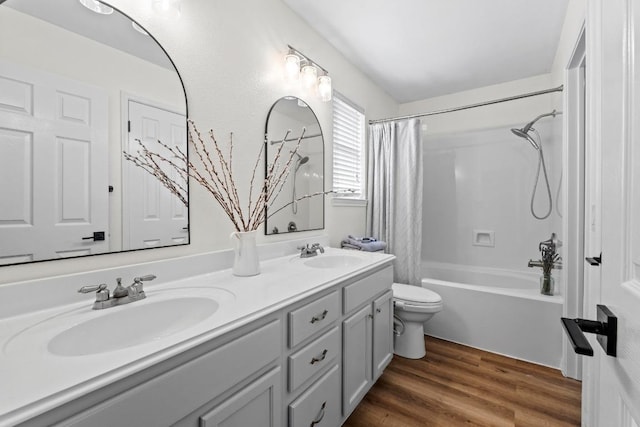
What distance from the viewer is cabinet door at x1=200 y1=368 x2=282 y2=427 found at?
0.75 metres

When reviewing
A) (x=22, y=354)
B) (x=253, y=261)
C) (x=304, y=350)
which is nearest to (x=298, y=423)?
(x=304, y=350)

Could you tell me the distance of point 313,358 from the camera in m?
1.12

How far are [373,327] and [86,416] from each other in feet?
4.42

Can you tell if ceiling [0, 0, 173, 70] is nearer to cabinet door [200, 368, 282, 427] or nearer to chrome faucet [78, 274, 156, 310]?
chrome faucet [78, 274, 156, 310]

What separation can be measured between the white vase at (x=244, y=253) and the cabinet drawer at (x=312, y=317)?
36 centimetres

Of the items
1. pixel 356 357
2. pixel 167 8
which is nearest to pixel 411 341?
pixel 356 357

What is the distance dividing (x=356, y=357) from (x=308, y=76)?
1.77m

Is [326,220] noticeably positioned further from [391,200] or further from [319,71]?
[319,71]

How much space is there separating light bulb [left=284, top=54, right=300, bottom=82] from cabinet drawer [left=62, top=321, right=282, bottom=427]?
60.6 inches

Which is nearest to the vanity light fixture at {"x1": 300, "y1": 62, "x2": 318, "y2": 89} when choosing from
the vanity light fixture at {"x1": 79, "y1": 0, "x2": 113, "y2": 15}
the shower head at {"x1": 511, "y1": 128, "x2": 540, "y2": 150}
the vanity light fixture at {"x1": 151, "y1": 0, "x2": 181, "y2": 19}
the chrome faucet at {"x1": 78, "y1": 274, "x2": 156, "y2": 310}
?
the vanity light fixture at {"x1": 151, "y1": 0, "x2": 181, "y2": 19}

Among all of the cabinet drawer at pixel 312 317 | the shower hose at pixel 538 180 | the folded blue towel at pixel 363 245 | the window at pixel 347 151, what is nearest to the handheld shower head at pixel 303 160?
the window at pixel 347 151

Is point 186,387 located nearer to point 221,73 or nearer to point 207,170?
point 207,170

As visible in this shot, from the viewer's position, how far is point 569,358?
6.05 feet

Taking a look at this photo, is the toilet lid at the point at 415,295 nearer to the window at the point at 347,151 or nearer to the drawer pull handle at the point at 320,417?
the window at the point at 347,151
